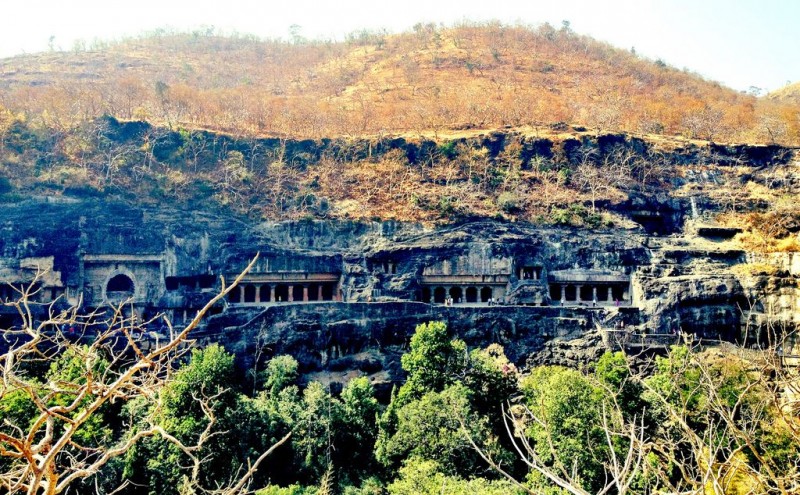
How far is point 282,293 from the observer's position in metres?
38.1

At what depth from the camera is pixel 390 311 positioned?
33156 mm

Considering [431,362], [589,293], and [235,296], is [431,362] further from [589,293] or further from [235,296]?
[235,296]

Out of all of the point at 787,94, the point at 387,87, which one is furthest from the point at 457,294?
the point at 787,94

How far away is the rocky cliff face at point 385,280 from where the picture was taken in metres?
32.5

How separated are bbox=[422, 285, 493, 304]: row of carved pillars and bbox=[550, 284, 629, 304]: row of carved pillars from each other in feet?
12.0

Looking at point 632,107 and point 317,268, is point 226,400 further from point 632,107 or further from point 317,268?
point 632,107

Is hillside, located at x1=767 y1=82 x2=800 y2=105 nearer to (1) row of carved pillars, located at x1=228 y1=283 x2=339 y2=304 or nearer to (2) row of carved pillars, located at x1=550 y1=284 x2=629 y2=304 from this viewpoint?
(2) row of carved pillars, located at x1=550 y1=284 x2=629 y2=304

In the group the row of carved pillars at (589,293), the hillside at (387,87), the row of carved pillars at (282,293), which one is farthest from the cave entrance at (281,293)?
the row of carved pillars at (589,293)

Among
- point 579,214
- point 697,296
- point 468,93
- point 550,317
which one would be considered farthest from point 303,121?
point 697,296

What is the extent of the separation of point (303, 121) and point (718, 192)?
28.0 metres

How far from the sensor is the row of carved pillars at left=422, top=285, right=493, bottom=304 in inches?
1490

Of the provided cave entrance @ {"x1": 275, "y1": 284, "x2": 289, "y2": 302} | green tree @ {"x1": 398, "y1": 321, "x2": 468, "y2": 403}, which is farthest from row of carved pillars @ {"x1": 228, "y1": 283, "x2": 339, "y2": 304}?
green tree @ {"x1": 398, "y1": 321, "x2": 468, "y2": 403}

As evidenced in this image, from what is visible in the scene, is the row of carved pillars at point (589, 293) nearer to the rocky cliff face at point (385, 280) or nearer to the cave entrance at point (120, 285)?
the rocky cliff face at point (385, 280)

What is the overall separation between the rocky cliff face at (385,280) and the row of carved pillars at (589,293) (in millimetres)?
76
